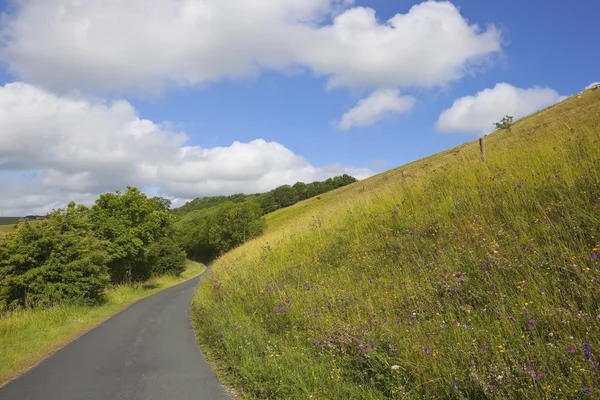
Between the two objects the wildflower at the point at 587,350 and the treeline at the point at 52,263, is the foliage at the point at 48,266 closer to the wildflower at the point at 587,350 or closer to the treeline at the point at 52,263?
the treeline at the point at 52,263

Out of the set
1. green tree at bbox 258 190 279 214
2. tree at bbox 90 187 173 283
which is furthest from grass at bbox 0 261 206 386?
green tree at bbox 258 190 279 214

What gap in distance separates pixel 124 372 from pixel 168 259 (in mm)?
42638

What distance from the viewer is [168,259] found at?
4756 cm

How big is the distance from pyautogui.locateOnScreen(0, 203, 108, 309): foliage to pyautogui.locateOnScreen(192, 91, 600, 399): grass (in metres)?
11.6

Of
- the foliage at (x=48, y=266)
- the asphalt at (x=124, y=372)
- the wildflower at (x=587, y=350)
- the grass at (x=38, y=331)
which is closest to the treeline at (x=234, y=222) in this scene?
the foliage at (x=48, y=266)

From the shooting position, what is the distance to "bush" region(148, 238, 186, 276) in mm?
46781

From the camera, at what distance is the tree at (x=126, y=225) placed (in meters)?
29.5

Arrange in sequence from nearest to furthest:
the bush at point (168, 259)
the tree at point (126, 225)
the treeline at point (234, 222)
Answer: the tree at point (126, 225) < the bush at point (168, 259) < the treeline at point (234, 222)

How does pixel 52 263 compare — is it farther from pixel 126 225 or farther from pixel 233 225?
pixel 233 225

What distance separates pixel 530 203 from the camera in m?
5.83

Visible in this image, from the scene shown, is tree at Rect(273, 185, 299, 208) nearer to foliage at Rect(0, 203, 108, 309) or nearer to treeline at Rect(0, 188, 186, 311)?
treeline at Rect(0, 188, 186, 311)

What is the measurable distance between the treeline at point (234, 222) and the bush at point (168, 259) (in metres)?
6.63

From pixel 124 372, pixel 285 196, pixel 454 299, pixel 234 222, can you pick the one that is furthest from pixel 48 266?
pixel 285 196

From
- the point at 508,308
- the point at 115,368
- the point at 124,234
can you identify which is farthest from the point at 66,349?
the point at 124,234
